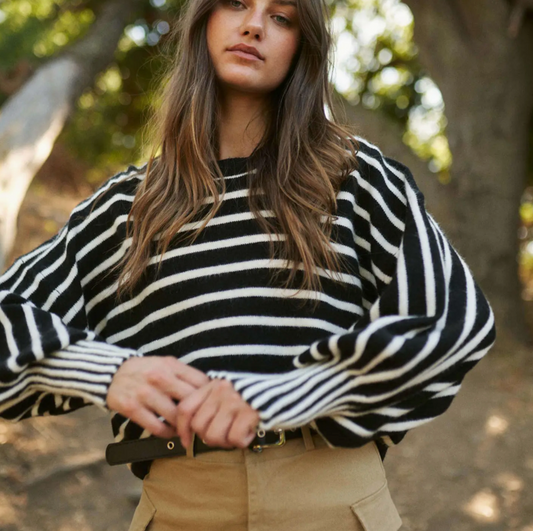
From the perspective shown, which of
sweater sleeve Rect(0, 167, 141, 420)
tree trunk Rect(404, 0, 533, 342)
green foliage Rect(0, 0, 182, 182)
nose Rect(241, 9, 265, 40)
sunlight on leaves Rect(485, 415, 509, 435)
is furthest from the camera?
green foliage Rect(0, 0, 182, 182)

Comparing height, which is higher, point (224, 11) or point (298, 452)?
point (224, 11)

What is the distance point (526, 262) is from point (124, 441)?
8.51 meters

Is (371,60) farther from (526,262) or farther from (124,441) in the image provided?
(124,441)

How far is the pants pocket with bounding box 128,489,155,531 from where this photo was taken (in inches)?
62.4

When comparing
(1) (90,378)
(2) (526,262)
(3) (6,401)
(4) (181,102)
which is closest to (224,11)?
(4) (181,102)

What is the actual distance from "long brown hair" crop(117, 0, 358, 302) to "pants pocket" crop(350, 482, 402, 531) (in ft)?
1.58

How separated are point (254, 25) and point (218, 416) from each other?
91 cm

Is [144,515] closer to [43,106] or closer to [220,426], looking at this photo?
[220,426]

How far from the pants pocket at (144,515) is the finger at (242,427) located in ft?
1.45

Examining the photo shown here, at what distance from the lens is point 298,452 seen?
1475mm

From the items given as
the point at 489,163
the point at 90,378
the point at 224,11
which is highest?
the point at 224,11

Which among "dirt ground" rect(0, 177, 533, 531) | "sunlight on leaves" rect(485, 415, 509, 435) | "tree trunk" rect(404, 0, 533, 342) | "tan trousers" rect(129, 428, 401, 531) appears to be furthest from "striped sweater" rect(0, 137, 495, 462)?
"tree trunk" rect(404, 0, 533, 342)

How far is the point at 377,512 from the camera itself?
1.51 metres

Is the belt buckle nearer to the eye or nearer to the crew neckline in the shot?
the crew neckline
